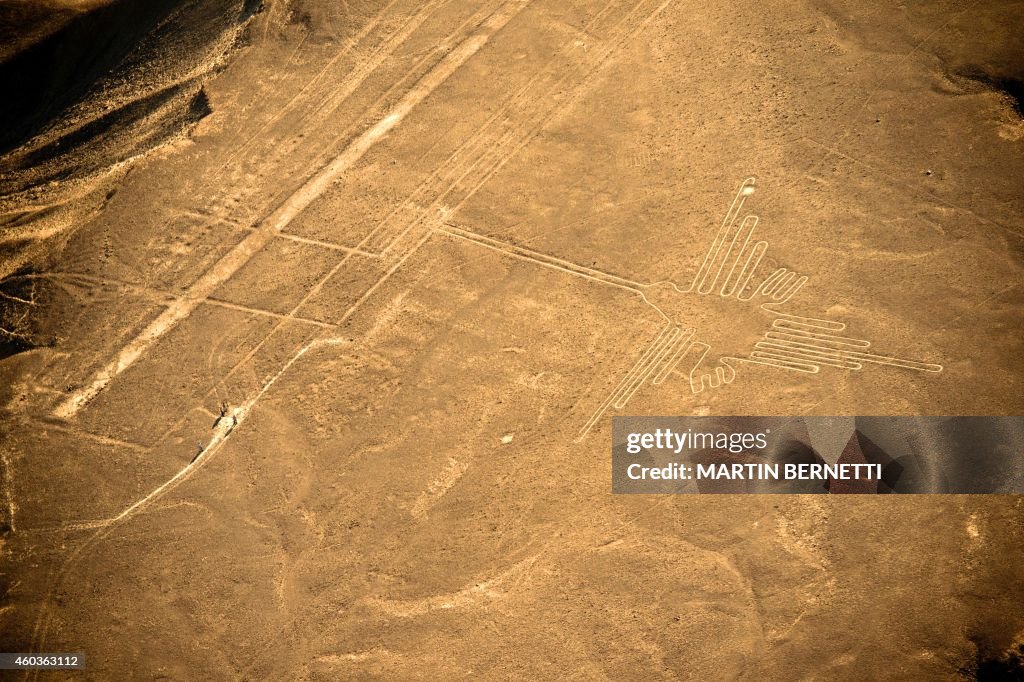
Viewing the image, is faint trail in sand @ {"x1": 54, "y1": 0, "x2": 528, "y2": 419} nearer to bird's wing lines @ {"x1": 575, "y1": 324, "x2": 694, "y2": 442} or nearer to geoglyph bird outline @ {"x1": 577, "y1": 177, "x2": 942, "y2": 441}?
geoglyph bird outline @ {"x1": 577, "y1": 177, "x2": 942, "y2": 441}

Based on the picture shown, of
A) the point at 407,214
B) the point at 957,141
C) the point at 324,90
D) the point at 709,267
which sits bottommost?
the point at 709,267

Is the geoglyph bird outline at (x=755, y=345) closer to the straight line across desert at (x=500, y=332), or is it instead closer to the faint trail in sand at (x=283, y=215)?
→ the straight line across desert at (x=500, y=332)

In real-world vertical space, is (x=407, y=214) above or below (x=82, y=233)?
below

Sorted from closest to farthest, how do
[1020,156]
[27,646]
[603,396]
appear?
[27,646]
[603,396]
[1020,156]

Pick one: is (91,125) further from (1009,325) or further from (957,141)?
(1009,325)

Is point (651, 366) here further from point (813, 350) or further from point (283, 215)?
point (283, 215)

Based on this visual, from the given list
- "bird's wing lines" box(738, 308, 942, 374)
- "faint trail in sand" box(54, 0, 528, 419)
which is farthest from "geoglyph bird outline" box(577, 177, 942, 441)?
"faint trail in sand" box(54, 0, 528, 419)

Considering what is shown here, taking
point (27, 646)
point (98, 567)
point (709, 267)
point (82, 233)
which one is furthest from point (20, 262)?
point (709, 267)
